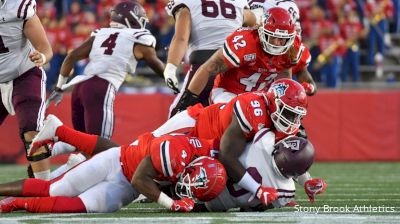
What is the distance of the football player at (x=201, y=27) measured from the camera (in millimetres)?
6707

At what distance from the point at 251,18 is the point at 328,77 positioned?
7240 millimetres

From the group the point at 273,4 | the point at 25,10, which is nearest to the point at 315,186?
the point at 25,10

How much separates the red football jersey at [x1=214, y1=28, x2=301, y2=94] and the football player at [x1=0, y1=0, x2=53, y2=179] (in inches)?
43.7

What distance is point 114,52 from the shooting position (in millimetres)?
7211

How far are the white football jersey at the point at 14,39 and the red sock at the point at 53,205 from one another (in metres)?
1.24

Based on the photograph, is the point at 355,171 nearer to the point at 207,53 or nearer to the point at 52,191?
the point at 207,53

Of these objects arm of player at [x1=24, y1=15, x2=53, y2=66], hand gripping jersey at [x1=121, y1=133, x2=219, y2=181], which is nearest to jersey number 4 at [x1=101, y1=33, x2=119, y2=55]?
arm of player at [x1=24, y1=15, x2=53, y2=66]

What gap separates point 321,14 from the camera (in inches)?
576

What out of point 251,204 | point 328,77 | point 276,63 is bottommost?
point 328,77

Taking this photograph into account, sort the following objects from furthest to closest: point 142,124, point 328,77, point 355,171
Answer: point 328,77 → point 142,124 → point 355,171

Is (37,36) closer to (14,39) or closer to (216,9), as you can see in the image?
(14,39)

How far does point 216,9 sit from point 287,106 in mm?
1757

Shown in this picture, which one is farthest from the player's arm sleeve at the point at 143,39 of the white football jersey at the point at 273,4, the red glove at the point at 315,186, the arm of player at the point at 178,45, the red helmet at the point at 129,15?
the red glove at the point at 315,186

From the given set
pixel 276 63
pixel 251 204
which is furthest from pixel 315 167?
pixel 251 204
